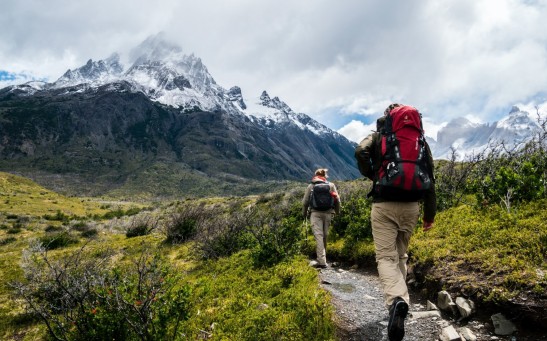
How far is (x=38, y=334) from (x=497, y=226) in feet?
31.5

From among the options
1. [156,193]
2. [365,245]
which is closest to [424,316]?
[365,245]

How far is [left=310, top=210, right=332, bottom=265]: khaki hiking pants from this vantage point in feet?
31.1

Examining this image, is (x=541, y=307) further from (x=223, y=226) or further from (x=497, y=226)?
(x=223, y=226)

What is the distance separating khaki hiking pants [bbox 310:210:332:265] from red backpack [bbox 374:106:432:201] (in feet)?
15.4

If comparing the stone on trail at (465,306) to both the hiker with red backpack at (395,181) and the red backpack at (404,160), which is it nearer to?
the hiker with red backpack at (395,181)

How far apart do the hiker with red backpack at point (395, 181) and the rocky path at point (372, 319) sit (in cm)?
75

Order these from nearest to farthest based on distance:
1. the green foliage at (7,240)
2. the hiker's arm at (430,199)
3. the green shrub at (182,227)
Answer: the hiker's arm at (430,199) → the green shrub at (182,227) → the green foliage at (7,240)

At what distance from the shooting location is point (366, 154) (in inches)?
201

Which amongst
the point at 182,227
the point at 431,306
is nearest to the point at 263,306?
the point at 431,306

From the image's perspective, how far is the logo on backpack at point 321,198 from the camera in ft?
31.0

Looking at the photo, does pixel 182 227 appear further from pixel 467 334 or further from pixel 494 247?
pixel 467 334

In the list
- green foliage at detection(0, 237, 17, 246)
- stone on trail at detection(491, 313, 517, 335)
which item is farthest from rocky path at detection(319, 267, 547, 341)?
green foliage at detection(0, 237, 17, 246)

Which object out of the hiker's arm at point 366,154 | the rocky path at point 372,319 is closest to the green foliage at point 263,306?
the rocky path at point 372,319

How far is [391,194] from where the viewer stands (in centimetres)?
480
